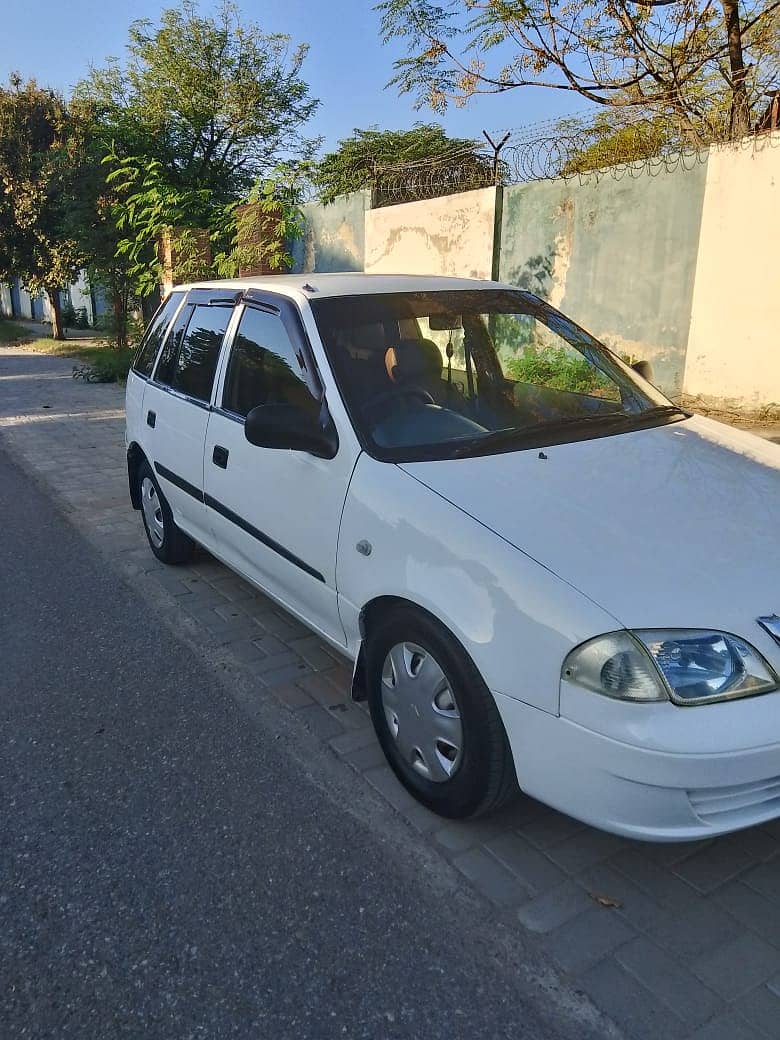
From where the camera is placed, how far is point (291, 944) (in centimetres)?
A: 236

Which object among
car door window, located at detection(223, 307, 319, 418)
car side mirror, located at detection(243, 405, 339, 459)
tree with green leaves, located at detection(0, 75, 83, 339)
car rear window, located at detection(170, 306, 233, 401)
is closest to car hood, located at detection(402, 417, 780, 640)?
car side mirror, located at detection(243, 405, 339, 459)

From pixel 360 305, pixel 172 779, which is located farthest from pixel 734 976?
pixel 360 305

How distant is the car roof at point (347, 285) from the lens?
12.1 feet

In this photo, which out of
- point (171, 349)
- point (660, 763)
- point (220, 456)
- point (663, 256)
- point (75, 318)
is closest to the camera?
point (660, 763)

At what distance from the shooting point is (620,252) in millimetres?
9875

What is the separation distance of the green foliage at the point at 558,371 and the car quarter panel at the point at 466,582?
1.12m

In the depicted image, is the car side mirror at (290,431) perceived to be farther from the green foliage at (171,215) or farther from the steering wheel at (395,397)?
the green foliage at (171,215)

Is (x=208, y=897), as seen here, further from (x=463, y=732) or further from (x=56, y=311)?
(x=56, y=311)

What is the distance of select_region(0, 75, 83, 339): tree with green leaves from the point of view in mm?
21311

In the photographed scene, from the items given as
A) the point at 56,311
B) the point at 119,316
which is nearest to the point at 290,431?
the point at 119,316

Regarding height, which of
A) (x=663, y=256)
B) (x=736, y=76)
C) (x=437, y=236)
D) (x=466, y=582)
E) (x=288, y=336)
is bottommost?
(x=466, y=582)

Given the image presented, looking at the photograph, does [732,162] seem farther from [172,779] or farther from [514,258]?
[172,779]

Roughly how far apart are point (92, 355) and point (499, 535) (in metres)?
18.8

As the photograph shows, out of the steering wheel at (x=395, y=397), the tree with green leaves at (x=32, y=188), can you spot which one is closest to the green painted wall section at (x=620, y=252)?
the steering wheel at (x=395, y=397)
